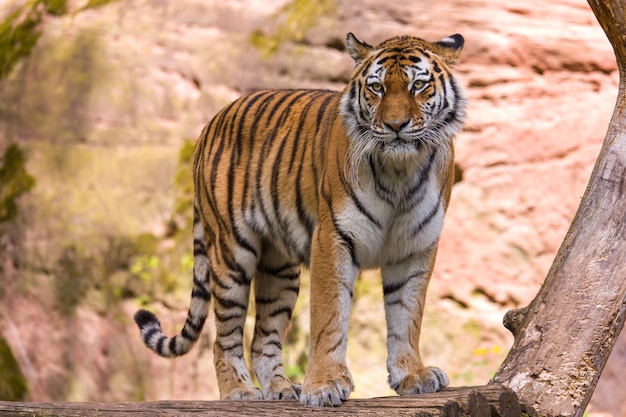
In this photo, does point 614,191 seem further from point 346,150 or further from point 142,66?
point 142,66

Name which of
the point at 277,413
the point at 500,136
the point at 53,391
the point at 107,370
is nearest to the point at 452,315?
the point at 500,136

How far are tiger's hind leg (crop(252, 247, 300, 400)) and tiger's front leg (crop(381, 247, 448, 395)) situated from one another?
2.83 ft

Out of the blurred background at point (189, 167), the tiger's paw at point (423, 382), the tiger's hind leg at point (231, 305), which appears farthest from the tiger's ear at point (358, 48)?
the blurred background at point (189, 167)

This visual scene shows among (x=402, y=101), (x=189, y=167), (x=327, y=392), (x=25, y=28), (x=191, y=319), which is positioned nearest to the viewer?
(x=327, y=392)

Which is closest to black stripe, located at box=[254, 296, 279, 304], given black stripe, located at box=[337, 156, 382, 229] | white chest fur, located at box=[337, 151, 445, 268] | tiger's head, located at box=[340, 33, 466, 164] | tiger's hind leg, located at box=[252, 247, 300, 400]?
tiger's hind leg, located at box=[252, 247, 300, 400]

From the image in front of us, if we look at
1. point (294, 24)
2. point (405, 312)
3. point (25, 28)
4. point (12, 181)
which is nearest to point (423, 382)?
point (405, 312)

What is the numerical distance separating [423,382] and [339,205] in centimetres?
78

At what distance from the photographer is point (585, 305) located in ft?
11.6

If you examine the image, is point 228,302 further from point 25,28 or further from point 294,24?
point 25,28

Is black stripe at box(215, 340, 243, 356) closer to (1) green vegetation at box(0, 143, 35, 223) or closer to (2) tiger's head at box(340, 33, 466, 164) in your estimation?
(2) tiger's head at box(340, 33, 466, 164)

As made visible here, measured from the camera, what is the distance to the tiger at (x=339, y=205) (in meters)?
3.68

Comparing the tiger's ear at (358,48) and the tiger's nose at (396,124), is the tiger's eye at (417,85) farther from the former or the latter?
the tiger's ear at (358,48)

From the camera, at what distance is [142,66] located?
734cm

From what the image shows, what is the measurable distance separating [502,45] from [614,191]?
353 centimetres
